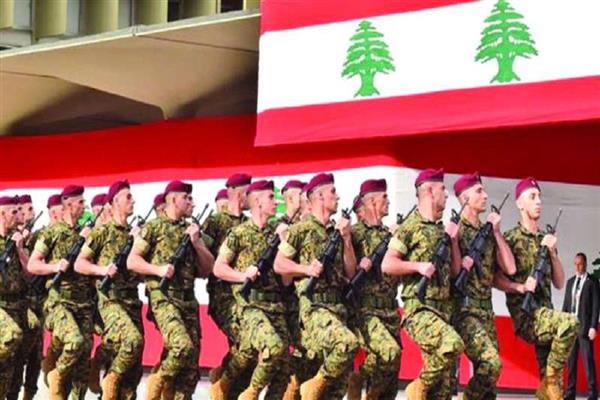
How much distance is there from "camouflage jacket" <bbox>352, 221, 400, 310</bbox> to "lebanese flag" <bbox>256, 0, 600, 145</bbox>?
2278 mm

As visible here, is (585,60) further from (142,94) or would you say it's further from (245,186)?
(142,94)

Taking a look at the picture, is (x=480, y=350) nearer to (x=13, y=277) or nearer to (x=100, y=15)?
(x=13, y=277)

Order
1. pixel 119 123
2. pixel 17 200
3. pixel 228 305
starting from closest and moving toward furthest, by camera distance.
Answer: pixel 228 305 < pixel 17 200 < pixel 119 123

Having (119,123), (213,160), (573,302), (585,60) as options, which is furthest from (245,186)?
(119,123)

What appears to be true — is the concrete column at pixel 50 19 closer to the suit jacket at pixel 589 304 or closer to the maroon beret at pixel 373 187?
the suit jacket at pixel 589 304

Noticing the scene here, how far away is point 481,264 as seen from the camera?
10.4m

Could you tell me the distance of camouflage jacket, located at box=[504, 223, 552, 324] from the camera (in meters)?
10.5

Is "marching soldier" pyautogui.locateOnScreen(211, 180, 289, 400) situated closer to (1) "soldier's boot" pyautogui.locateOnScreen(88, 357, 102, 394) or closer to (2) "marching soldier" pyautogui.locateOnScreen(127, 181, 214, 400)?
(2) "marching soldier" pyautogui.locateOnScreen(127, 181, 214, 400)

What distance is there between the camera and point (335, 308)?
10.7 m

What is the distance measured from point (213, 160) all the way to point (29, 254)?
184 inches

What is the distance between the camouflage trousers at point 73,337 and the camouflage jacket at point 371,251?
7.44ft

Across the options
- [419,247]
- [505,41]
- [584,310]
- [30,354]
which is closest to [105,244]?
[30,354]

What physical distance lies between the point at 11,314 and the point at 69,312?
555mm

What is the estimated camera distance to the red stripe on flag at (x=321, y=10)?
14.0 m
